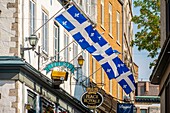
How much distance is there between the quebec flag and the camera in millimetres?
34656

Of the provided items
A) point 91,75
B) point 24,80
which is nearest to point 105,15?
point 91,75

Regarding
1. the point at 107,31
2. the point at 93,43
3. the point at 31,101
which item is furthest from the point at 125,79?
the point at 107,31

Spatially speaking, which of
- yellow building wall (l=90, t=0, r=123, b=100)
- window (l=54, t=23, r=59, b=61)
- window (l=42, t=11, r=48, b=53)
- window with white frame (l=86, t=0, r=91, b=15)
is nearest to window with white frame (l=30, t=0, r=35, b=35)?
window (l=42, t=11, r=48, b=53)

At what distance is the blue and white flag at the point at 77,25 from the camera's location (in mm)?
34594

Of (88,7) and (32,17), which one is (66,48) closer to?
(88,7)

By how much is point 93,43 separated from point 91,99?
3.88 m

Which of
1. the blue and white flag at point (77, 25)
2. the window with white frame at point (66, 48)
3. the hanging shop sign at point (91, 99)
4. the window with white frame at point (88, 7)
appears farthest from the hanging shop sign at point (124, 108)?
the blue and white flag at point (77, 25)

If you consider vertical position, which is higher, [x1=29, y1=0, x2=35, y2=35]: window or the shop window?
[x1=29, y1=0, x2=35, y2=35]: window

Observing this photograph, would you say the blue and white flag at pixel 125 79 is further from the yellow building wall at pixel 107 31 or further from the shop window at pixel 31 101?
the yellow building wall at pixel 107 31

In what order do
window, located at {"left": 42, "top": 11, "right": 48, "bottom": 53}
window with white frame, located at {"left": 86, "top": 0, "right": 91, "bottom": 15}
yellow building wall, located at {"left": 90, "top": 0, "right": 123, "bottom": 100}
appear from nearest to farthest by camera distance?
window, located at {"left": 42, "top": 11, "right": 48, "bottom": 53} < window with white frame, located at {"left": 86, "top": 0, "right": 91, "bottom": 15} < yellow building wall, located at {"left": 90, "top": 0, "right": 123, "bottom": 100}

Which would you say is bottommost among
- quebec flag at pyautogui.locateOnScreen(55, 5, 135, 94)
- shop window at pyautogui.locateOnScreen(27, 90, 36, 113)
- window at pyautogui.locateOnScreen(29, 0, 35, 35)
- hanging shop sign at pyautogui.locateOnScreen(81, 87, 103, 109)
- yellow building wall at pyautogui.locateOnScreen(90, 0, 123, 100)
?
shop window at pyautogui.locateOnScreen(27, 90, 36, 113)

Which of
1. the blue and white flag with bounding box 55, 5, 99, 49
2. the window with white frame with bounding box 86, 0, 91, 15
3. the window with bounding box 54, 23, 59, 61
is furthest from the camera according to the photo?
the window with white frame with bounding box 86, 0, 91, 15

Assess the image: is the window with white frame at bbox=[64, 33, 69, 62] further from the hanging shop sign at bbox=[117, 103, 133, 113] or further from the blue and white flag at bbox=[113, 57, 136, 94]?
the blue and white flag at bbox=[113, 57, 136, 94]

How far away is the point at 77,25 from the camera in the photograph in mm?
34969
